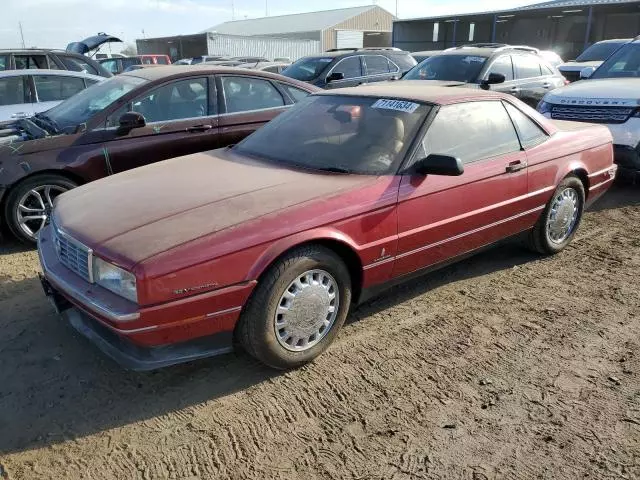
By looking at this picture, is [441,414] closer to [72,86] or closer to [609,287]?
[609,287]

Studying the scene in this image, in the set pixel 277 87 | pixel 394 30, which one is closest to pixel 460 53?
pixel 277 87

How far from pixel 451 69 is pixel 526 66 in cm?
142

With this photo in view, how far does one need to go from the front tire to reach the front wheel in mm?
2138

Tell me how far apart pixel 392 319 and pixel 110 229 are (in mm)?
1889

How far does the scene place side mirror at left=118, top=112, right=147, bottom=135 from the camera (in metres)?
5.01

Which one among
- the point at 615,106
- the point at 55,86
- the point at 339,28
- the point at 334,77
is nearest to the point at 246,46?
the point at 339,28

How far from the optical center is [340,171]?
342 centimetres

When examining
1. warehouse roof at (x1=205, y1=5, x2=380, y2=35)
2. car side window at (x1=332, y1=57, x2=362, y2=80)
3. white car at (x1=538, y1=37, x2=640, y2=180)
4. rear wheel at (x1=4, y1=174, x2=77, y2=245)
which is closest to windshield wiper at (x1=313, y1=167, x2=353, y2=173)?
rear wheel at (x1=4, y1=174, x2=77, y2=245)

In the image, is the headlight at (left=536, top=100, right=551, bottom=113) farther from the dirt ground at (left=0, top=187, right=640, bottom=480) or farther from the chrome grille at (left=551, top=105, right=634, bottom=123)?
the dirt ground at (left=0, top=187, right=640, bottom=480)

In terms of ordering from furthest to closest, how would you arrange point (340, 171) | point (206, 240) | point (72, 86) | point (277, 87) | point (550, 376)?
point (72, 86), point (277, 87), point (340, 171), point (550, 376), point (206, 240)

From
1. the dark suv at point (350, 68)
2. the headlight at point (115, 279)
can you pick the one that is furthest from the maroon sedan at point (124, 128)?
the dark suv at point (350, 68)

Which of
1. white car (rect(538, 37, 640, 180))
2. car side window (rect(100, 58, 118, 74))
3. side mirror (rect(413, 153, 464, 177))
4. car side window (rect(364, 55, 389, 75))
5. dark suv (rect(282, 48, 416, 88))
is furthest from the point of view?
car side window (rect(100, 58, 118, 74))

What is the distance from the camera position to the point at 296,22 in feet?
173

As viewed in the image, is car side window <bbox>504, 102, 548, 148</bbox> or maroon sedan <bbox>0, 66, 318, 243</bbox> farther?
maroon sedan <bbox>0, 66, 318, 243</bbox>
